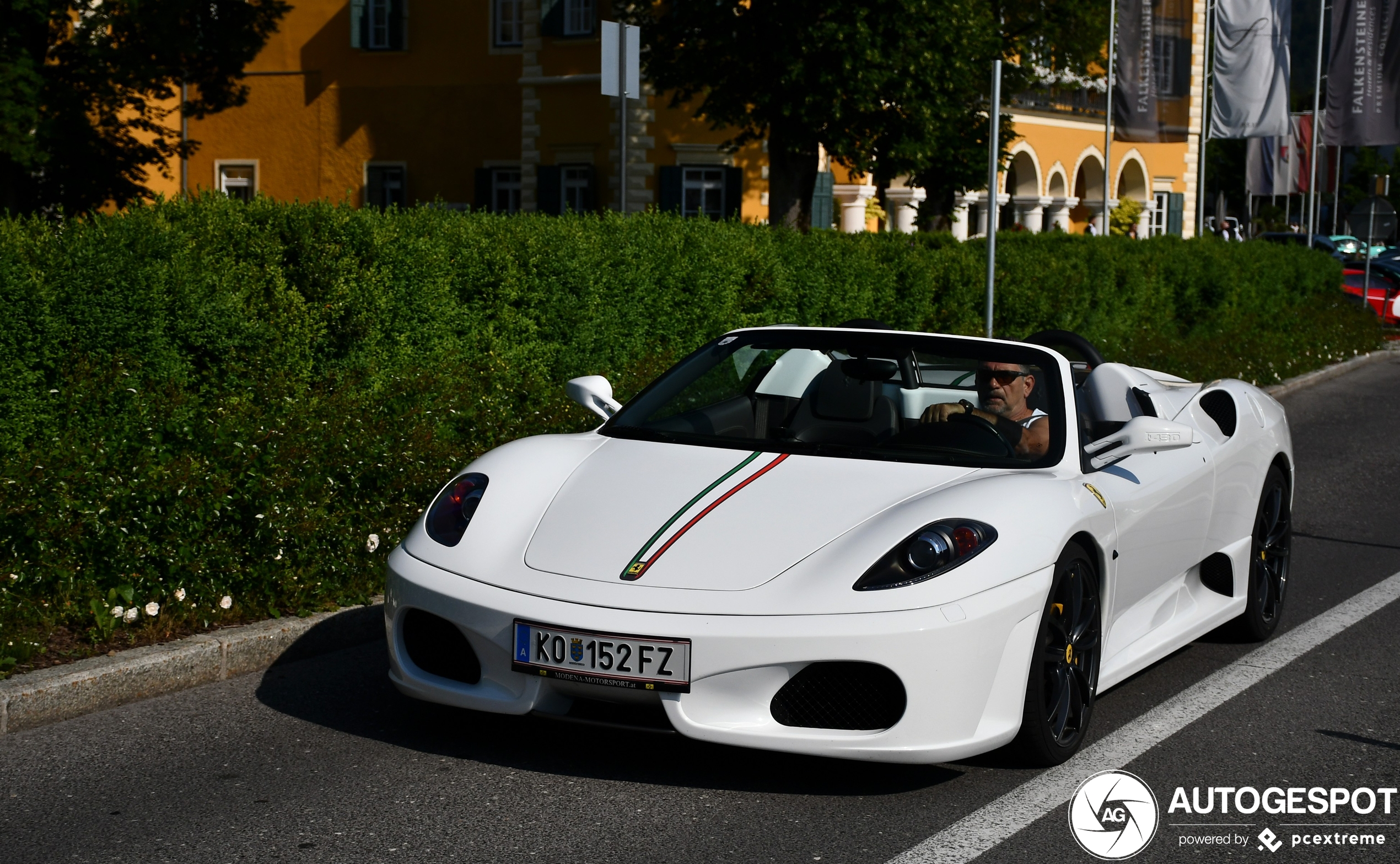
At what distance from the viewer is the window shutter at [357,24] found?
123ft

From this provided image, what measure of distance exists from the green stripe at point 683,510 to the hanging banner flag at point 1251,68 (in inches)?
1117

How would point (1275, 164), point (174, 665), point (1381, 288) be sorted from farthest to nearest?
point (1275, 164), point (1381, 288), point (174, 665)

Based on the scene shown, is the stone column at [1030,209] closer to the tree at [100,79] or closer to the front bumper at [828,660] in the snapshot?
the tree at [100,79]

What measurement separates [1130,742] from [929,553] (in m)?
1.20

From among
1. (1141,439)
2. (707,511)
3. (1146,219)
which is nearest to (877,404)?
(1141,439)

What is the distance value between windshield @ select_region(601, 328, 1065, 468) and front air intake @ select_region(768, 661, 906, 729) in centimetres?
107

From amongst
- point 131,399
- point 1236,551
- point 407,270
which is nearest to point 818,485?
point 1236,551

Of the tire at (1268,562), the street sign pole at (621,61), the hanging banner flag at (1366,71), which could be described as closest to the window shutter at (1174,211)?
the hanging banner flag at (1366,71)

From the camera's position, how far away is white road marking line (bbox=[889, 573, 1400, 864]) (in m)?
4.45

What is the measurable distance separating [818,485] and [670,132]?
29015 mm

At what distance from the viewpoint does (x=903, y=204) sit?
3922 centimetres

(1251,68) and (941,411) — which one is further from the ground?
(1251,68)

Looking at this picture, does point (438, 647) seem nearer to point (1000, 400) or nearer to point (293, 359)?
point (1000, 400)

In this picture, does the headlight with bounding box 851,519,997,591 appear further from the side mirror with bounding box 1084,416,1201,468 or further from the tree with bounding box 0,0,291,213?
the tree with bounding box 0,0,291,213
